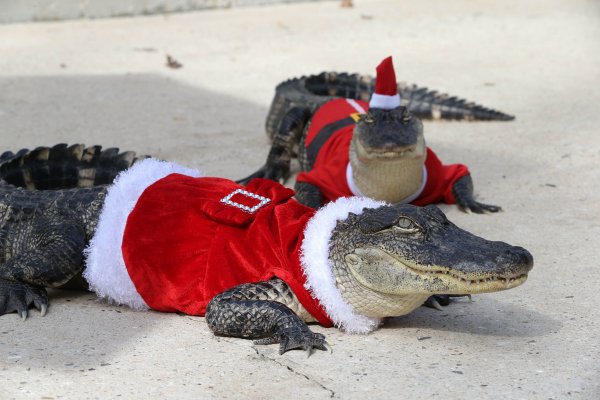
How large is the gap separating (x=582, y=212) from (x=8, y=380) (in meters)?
3.31

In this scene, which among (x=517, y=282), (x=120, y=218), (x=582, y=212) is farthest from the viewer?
(x=582, y=212)

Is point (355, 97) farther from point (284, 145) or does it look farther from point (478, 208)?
point (478, 208)

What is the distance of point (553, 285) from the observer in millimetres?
4375

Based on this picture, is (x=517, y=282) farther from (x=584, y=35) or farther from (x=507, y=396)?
(x=584, y=35)

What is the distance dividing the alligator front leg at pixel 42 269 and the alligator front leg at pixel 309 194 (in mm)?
1816

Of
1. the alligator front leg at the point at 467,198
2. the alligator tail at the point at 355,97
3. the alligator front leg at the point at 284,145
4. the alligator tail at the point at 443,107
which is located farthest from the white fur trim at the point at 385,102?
the alligator tail at the point at 443,107

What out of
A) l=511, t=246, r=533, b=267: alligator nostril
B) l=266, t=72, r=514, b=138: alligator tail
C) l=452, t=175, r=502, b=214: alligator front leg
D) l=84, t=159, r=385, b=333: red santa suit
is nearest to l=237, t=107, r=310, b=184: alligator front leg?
l=266, t=72, r=514, b=138: alligator tail

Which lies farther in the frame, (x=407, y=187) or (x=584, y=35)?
(x=584, y=35)

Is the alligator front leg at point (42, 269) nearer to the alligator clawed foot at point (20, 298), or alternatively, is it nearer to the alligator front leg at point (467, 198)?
the alligator clawed foot at point (20, 298)

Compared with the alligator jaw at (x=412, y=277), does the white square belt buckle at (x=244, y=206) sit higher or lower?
higher

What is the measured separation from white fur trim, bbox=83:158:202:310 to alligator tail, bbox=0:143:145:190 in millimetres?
660

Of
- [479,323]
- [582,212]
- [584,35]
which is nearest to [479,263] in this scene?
[479,323]

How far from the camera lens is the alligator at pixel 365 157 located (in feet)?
18.6

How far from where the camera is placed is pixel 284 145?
6816mm
